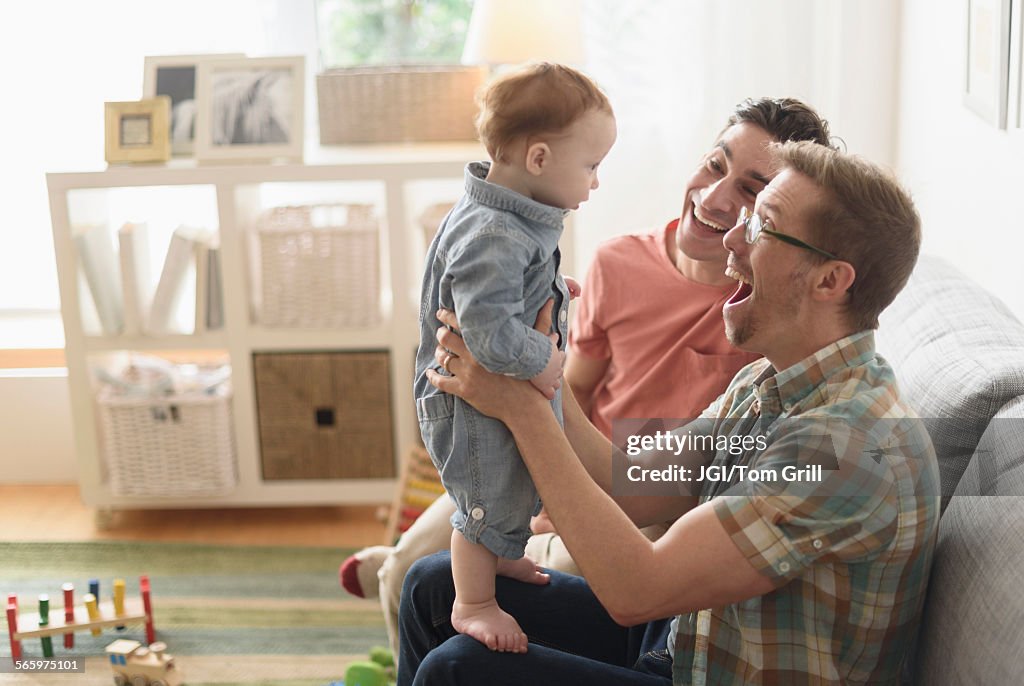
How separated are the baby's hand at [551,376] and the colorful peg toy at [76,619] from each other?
144 cm

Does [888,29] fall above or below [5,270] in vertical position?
above

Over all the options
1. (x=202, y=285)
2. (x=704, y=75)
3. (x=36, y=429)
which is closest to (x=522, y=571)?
(x=202, y=285)

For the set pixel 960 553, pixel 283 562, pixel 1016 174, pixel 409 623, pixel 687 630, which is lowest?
pixel 283 562

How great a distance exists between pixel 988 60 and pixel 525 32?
54.5 inches

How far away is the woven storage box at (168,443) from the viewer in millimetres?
2975

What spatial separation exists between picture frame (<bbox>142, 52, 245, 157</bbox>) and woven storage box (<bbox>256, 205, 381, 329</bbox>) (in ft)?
A: 1.10

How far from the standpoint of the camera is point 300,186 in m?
3.54

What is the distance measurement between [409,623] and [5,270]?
8.67 ft

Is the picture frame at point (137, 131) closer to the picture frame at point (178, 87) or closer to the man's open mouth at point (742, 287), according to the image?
the picture frame at point (178, 87)

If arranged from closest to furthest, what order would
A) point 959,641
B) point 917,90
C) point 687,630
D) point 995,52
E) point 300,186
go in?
1. point 959,641
2. point 687,630
3. point 995,52
4. point 917,90
5. point 300,186

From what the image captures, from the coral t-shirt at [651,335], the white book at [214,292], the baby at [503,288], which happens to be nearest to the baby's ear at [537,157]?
the baby at [503,288]

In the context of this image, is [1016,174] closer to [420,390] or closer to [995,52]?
[995,52]

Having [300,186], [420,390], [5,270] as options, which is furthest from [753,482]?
[5,270]

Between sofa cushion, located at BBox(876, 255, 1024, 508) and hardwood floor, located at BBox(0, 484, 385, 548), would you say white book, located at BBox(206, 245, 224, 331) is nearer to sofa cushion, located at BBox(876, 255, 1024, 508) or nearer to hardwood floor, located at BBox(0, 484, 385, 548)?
hardwood floor, located at BBox(0, 484, 385, 548)
